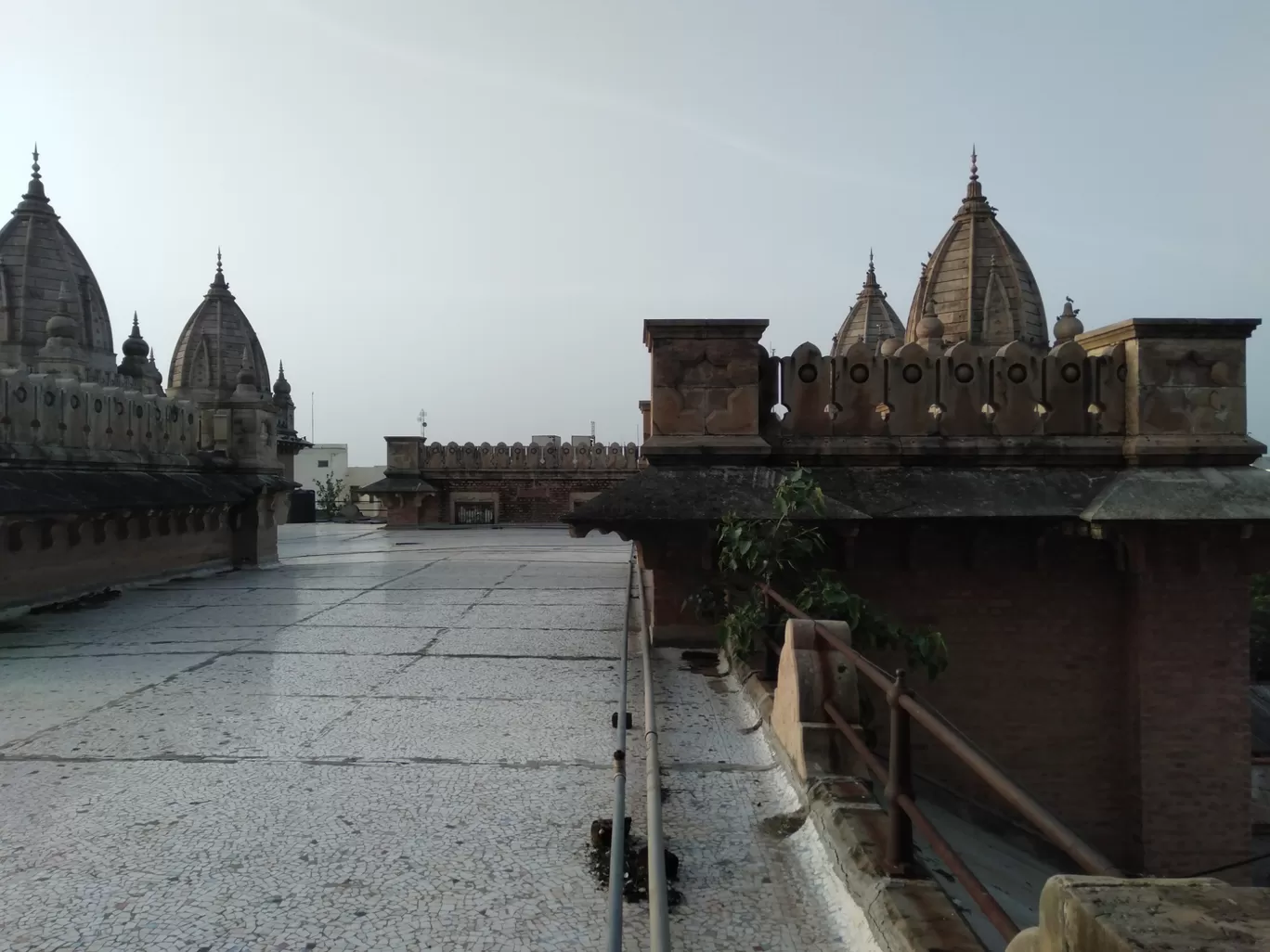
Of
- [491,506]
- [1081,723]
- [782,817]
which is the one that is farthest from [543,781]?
[491,506]

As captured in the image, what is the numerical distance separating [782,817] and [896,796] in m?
1.10

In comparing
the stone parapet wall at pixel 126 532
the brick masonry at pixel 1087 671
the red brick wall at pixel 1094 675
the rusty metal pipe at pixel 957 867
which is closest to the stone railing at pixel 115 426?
the stone parapet wall at pixel 126 532

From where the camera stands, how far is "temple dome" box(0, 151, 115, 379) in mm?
21484

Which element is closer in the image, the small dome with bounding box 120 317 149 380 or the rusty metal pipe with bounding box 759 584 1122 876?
the rusty metal pipe with bounding box 759 584 1122 876

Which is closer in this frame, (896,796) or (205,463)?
(896,796)

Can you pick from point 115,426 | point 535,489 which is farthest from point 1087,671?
point 535,489

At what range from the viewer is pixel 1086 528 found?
6148mm

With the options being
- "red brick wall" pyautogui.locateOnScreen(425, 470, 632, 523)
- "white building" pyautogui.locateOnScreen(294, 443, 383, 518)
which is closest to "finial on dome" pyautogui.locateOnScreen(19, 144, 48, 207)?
"red brick wall" pyautogui.locateOnScreen(425, 470, 632, 523)

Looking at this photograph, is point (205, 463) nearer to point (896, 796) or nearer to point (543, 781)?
point (543, 781)

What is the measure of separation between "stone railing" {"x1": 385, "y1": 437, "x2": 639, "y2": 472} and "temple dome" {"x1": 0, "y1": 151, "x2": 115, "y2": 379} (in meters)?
10.1

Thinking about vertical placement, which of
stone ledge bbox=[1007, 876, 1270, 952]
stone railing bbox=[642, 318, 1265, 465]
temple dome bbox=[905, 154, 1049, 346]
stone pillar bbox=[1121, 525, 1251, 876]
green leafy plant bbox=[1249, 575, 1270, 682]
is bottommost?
green leafy plant bbox=[1249, 575, 1270, 682]

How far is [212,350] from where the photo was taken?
34.8m

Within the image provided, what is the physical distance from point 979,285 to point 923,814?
15.3 metres

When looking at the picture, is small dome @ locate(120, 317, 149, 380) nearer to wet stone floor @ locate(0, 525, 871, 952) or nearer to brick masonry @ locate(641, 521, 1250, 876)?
wet stone floor @ locate(0, 525, 871, 952)
